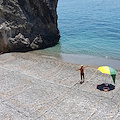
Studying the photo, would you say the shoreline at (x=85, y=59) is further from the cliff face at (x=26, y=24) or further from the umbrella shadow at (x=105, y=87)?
the umbrella shadow at (x=105, y=87)

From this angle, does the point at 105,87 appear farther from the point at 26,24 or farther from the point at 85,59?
the point at 26,24

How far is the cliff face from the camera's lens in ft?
102

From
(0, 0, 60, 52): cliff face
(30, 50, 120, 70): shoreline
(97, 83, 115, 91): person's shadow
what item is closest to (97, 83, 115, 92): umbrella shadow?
(97, 83, 115, 91): person's shadow

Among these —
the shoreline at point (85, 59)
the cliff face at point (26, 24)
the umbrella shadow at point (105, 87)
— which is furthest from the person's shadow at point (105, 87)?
the cliff face at point (26, 24)

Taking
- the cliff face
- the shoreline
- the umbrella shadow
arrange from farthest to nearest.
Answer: the cliff face < the shoreline < the umbrella shadow

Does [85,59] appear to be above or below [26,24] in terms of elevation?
below

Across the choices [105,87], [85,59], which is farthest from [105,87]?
[85,59]

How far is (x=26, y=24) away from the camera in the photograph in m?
32.7

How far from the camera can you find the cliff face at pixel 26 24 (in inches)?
1223

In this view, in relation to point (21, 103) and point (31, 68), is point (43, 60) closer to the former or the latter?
point (31, 68)

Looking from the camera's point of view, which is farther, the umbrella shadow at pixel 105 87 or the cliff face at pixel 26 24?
the cliff face at pixel 26 24

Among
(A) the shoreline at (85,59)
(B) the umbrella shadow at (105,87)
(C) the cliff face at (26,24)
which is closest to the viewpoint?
(B) the umbrella shadow at (105,87)

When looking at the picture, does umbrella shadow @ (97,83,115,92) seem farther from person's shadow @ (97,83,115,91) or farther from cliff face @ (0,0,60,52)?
cliff face @ (0,0,60,52)

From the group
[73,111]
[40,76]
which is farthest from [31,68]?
[73,111]
